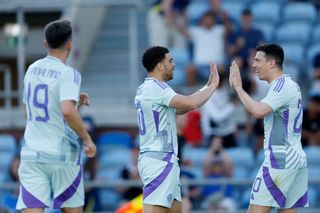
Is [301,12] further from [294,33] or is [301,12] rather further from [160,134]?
[160,134]

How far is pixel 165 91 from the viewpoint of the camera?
498 inches

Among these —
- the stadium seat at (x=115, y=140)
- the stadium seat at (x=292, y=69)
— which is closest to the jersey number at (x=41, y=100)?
the stadium seat at (x=115, y=140)

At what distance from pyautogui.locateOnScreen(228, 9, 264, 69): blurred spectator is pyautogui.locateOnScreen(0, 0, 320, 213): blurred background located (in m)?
0.01

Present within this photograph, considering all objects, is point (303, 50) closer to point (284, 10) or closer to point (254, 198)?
point (284, 10)

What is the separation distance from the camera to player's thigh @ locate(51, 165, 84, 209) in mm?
12820

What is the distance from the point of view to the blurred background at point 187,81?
1775 centimetres

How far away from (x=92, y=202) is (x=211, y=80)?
545 centimetres

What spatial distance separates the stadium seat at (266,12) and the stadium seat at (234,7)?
0.65ft

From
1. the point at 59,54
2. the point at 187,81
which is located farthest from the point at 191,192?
the point at 59,54

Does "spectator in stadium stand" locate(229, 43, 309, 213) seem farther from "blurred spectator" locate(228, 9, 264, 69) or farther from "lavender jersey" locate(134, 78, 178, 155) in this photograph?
"blurred spectator" locate(228, 9, 264, 69)

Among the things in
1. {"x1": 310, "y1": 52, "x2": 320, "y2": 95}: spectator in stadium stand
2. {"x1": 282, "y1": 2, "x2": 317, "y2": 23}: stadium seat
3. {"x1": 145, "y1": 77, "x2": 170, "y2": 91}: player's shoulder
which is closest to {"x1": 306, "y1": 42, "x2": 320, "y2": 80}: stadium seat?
{"x1": 310, "y1": 52, "x2": 320, "y2": 95}: spectator in stadium stand

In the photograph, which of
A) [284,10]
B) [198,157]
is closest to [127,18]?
[284,10]

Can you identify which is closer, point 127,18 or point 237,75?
point 237,75

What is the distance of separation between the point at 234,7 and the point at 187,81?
2.05 meters
